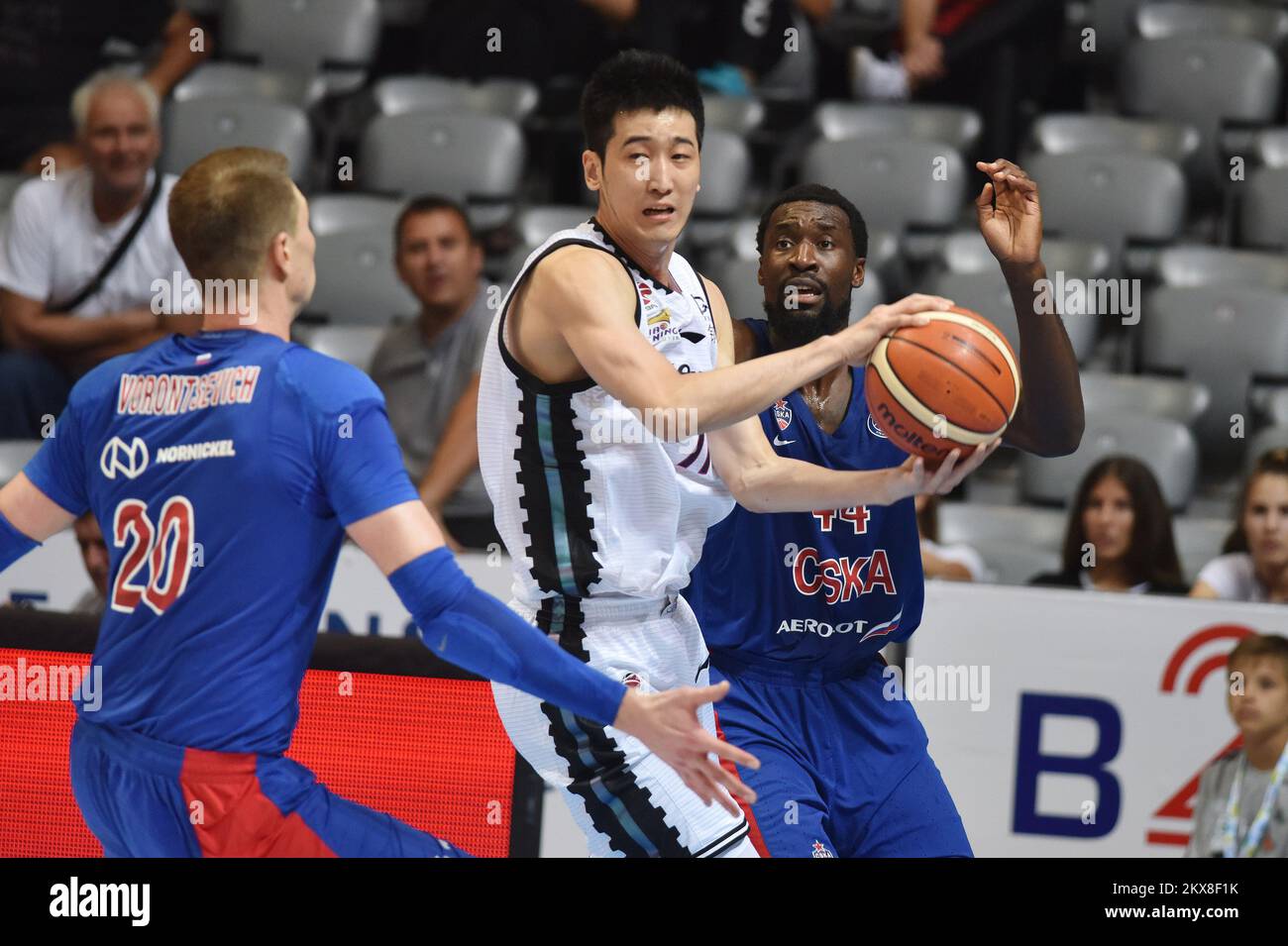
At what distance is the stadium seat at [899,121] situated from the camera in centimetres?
919

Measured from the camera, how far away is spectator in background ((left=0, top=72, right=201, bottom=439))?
23.7ft

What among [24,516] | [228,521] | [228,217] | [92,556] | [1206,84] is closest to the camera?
[228,521]

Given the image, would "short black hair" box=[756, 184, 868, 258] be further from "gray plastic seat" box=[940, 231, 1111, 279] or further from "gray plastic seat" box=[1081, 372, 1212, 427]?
"gray plastic seat" box=[940, 231, 1111, 279]

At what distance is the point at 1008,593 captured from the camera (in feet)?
19.8

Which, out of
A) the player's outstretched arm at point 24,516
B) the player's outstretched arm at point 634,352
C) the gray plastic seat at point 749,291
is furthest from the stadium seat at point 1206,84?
the player's outstretched arm at point 24,516

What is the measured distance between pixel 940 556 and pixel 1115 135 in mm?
3424

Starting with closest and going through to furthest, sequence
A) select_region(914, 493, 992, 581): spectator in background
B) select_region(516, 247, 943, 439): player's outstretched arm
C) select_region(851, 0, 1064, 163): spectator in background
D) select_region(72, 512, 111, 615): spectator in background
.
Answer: select_region(516, 247, 943, 439): player's outstretched arm < select_region(72, 512, 111, 615): spectator in background < select_region(914, 493, 992, 581): spectator in background < select_region(851, 0, 1064, 163): spectator in background

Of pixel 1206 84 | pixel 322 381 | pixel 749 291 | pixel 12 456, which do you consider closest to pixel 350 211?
pixel 749 291

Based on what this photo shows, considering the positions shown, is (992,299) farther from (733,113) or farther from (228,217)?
(228,217)

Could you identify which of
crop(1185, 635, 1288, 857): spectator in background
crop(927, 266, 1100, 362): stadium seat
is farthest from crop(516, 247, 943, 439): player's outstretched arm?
Answer: crop(927, 266, 1100, 362): stadium seat

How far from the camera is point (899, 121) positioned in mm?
9352

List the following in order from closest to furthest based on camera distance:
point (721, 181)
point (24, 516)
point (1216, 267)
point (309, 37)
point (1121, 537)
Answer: point (24, 516), point (1121, 537), point (1216, 267), point (721, 181), point (309, 37)

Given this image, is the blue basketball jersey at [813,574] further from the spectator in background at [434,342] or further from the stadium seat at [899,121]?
the stadium seat at [899,121]

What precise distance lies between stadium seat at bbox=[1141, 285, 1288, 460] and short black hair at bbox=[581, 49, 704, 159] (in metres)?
4.56
